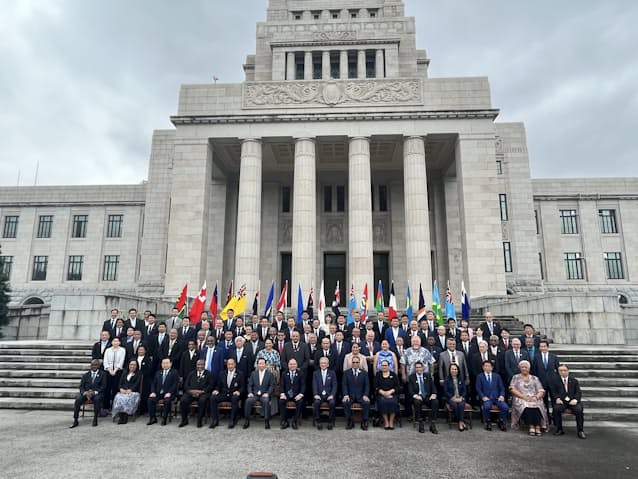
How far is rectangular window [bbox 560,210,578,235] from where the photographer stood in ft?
122

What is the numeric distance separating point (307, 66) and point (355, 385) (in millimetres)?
26880

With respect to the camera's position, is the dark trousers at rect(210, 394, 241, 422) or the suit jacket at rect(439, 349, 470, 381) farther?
the suit jacket at rect(439, 349, 470, 381)

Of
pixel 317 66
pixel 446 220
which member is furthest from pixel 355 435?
pixel 317 66

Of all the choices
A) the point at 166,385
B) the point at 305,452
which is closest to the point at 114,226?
the point at 166,385

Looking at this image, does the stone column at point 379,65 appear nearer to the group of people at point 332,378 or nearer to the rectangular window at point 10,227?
the group of people at point 332,378

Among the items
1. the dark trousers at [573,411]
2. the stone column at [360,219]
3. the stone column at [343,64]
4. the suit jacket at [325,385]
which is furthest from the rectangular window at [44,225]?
the dark trousers at [573,411]

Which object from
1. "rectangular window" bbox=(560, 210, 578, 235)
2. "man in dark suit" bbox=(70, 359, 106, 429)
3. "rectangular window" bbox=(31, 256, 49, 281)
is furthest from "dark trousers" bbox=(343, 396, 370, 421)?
"rectangular window" bbox=(31, 256, 49, 281)

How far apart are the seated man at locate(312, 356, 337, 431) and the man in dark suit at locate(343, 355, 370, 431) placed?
0.82 feet

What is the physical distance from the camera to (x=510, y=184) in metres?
34.3

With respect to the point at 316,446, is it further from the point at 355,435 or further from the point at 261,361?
the point at 261,361

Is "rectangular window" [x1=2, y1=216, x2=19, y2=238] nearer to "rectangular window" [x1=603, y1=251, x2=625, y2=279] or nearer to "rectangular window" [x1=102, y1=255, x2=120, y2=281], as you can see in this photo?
"rectangular window" [x1=102, y1=255, x2=120, y2=281]

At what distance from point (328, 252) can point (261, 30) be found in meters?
17.6

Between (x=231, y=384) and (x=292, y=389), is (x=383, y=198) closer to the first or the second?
(x=292, y=389)

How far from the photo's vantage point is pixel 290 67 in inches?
1207
